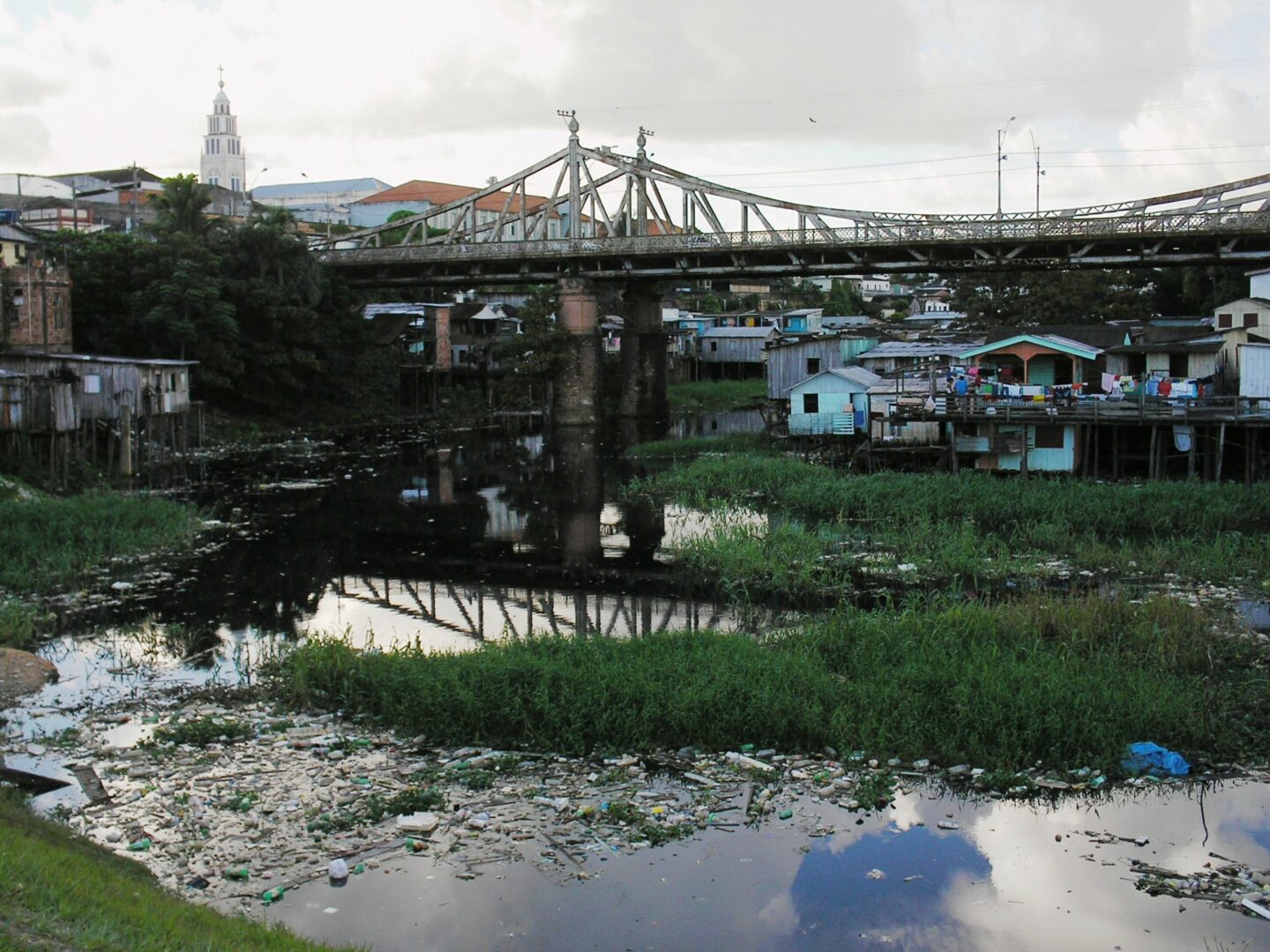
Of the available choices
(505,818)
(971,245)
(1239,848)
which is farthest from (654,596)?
(971,245)

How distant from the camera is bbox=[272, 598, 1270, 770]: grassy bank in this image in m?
12.1

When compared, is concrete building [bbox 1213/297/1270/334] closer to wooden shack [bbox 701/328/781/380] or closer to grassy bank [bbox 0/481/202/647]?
grassy bank [bbox 0/481/202/647]

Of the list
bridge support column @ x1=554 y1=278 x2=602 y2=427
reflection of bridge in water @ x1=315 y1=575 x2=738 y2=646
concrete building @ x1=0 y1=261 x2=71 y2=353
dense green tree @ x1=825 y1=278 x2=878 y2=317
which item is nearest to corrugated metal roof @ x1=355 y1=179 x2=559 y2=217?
dense green tree @ x1=825 y1=278 x2=878 y2=317

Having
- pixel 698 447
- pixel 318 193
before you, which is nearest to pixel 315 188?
pixel 318 193

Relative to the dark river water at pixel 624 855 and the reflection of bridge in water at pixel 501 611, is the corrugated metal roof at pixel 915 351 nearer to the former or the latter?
the dark river water at pixel 624 855

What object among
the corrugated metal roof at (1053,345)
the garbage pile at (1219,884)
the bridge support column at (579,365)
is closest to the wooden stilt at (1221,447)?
the corrugated metal roof at (1053,345)

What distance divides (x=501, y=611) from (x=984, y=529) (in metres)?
10.0

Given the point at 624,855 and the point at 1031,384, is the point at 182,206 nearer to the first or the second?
the point at 1031,384

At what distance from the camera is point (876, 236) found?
46.9 meters

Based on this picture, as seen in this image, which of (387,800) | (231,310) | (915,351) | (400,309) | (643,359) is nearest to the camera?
(387,800)

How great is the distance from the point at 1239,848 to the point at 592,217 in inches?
1976

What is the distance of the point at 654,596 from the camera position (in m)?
19.8

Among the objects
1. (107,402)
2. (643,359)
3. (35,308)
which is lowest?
(107,402)

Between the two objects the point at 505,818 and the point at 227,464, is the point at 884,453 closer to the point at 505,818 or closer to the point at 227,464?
the point at 227,464
